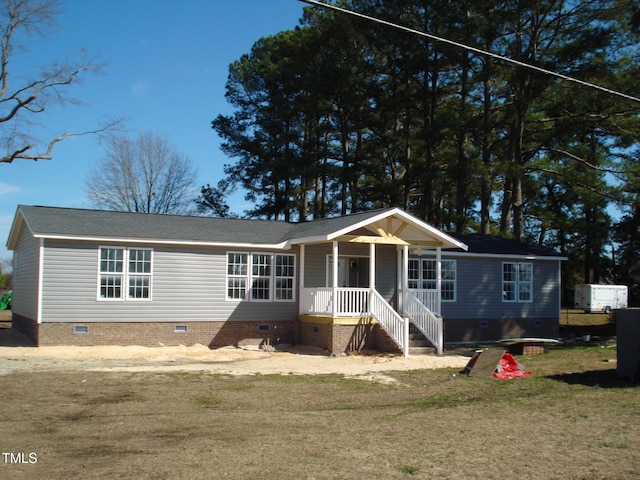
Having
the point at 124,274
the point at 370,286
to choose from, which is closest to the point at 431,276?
the point at 370,286

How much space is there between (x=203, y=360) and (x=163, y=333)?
7.88 feet

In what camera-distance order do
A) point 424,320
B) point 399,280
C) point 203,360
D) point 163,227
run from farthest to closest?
point 399,280 < point 163,227 < point 424,320 < point 203,360

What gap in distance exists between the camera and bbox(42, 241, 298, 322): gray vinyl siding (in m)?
17.4

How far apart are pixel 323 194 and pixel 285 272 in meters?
17.4

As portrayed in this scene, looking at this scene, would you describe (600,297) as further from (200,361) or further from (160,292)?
(200,361)

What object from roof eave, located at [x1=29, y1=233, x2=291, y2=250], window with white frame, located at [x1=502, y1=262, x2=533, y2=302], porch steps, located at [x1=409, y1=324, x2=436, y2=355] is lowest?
porch steps, located at [x1=409, y1=324, x2=436, y2=355]

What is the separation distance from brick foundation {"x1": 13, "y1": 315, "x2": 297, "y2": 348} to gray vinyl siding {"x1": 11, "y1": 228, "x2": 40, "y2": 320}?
519 mm

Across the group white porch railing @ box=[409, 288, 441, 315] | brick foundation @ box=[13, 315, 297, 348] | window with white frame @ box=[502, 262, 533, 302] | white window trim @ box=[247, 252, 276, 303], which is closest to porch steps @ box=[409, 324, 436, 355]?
white porch railing @ box=[409, 288, 441, 315]

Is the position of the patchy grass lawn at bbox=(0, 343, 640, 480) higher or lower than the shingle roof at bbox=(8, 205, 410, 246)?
lower

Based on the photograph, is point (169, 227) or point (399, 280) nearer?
point (169, 227)

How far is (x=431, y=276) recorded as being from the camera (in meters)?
22.6

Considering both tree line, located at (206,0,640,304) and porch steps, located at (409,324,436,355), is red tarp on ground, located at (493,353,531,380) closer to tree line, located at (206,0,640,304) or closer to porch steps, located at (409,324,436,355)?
porch steps, located at (409,324,436,355)

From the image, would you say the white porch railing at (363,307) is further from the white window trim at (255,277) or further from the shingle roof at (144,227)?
the shingle roof at (144,227)

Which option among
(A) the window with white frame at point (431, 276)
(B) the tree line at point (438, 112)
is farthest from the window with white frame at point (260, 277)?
(B) the tree line at point (438, 112)
